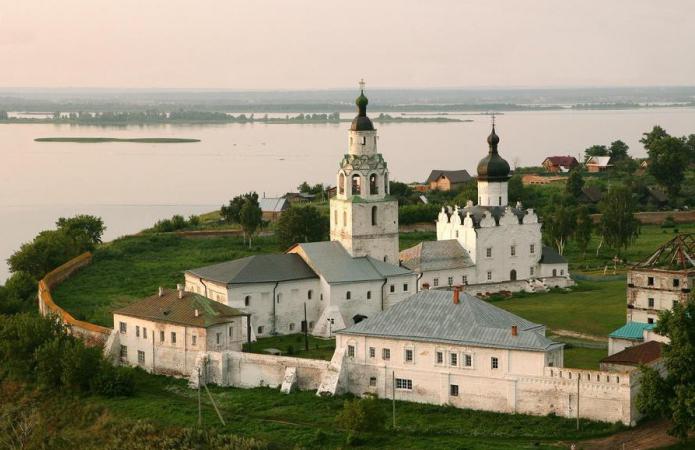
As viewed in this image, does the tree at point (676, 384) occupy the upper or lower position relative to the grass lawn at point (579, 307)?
upper

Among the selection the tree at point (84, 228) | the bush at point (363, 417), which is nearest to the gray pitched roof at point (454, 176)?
the tree at point (84, 228)

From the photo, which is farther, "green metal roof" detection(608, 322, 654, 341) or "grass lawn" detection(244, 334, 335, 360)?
"grass lawn" detection(244, 334, 335, 360)

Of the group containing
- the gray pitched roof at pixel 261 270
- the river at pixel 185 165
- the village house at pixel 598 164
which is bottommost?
the river at pixel 185 165

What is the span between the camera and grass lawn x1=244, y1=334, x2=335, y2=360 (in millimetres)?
34406

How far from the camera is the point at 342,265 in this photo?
39438 millimetres

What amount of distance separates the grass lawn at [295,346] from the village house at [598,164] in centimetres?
5357

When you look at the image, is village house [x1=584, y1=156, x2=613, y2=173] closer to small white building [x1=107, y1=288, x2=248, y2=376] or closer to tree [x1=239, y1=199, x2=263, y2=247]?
tree [x1=239, y1=199, x2=263, y2=247]

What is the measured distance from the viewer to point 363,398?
29.1 meters

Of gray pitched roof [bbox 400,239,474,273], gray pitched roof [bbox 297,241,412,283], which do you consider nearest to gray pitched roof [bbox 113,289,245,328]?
gray pitched roof [bbox 297,241,412,283]

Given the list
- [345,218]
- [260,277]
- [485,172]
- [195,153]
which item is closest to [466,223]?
[485,172]

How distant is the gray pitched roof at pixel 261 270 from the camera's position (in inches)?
1474

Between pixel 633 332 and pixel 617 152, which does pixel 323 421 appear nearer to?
pixel 633 332

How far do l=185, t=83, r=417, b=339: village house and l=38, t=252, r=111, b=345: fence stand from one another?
4029 millimetres

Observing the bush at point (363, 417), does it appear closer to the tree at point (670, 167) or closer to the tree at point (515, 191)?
the tree at point (515, 191)
